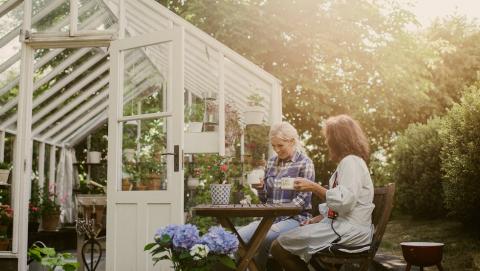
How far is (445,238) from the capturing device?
598cm

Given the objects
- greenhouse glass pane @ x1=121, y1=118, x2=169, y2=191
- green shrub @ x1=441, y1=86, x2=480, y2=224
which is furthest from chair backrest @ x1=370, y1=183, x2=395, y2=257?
green shrub @ x1=441, y1=86, x2=480, y2=224

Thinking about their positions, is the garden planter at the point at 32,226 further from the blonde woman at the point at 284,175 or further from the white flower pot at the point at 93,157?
the blonde woman at the point at 284,175

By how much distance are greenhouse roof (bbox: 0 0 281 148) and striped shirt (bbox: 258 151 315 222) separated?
1350 mm

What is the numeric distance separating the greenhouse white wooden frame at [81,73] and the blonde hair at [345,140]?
155 centimetres

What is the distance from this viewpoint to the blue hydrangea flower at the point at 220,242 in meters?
2.94

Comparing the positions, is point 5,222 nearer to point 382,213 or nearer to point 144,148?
point 144,148

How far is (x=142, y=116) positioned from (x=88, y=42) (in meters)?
1.03

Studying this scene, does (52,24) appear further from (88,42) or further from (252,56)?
(252,56)

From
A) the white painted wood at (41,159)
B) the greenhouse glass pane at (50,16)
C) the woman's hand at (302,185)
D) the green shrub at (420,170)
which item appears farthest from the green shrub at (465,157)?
the white painted wood at (41,159)

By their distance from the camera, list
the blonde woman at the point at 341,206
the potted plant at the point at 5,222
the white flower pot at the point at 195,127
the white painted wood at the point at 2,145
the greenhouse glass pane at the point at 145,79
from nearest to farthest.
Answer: the blonde woman at the point at 341,206
the greenhouse glass pane at the point at 145,79
the potted plant at the point at 5,222
the white flower pot at the point at 195,127
the white painted wood at the point at 2,145

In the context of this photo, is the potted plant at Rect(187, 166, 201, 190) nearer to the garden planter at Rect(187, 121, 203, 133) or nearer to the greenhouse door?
the garden planter at Rect(187, 121, 203, 133)

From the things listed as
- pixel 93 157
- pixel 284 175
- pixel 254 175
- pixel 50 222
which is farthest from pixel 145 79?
pixel 93 157

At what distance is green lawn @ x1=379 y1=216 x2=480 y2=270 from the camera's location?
4727 millimetres

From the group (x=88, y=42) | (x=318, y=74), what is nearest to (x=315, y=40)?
(x=318, y=74)
